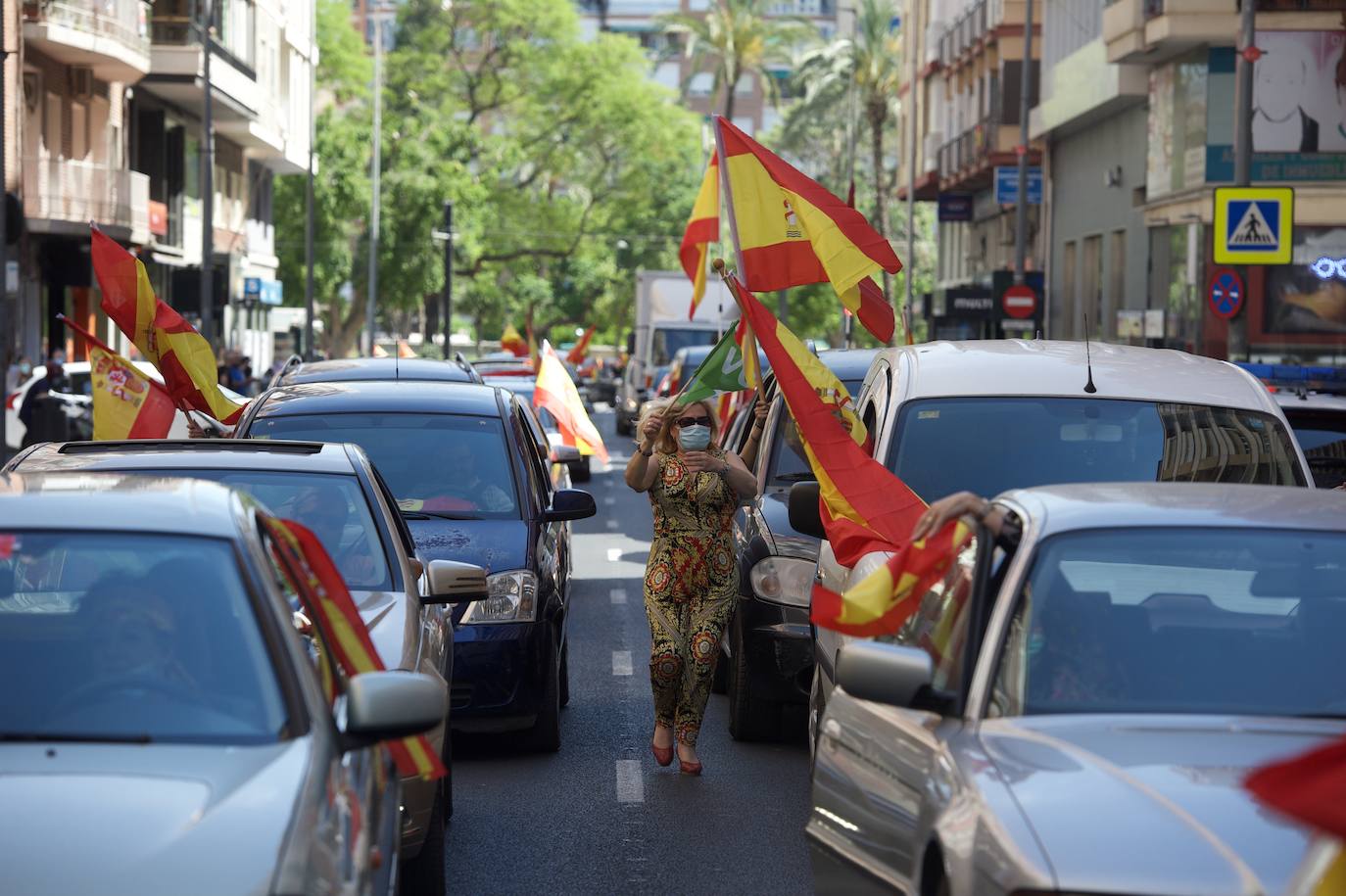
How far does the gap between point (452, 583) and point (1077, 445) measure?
8.74ft

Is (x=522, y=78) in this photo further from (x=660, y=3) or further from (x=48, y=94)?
(x=660, y=3)

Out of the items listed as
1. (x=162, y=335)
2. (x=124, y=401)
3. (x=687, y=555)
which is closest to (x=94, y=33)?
(x=124, y=401)

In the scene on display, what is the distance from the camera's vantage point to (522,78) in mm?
72438

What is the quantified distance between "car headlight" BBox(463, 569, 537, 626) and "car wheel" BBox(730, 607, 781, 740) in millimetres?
1072

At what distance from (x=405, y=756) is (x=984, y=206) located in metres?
53.7

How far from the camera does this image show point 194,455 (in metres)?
7.81

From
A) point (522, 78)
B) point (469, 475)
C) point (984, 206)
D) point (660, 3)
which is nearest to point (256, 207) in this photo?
point (522, 78)

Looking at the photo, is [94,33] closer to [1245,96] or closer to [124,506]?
[1245,96]

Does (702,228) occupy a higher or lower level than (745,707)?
higher

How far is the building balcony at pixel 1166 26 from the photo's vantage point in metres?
34.1

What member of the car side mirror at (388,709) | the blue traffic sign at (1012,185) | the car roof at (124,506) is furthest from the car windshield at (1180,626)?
the blue traffic sign at (1012,185)

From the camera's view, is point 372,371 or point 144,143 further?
point 144,143

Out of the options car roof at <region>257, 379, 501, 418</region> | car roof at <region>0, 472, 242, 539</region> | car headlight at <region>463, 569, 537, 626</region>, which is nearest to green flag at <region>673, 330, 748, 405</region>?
car headlight at <region>463, 569, 537, 626</region>

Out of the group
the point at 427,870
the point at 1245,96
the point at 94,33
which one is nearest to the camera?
the point at 427,870
